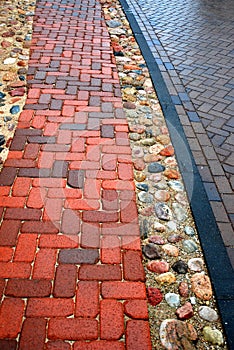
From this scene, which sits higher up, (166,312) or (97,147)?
(97,147)

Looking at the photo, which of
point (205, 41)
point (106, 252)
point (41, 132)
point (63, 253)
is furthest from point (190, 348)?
point (205, 41)

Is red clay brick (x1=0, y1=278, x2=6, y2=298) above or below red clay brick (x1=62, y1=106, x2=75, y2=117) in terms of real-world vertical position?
below

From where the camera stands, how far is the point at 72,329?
1.96m

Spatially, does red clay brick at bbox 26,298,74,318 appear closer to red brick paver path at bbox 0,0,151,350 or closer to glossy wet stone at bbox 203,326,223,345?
red brick paver path at bbox 0,0,151,350

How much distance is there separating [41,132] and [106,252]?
158 cm

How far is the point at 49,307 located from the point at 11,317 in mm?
225

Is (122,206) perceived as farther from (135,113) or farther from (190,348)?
(135,113)

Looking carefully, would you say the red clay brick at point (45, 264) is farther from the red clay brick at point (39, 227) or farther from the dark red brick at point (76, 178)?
the dark red brick at point (76, 178)

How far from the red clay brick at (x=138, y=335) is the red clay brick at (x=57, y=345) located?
0.34 m

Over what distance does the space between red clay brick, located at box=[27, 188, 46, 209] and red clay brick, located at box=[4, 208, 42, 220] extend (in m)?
0.05

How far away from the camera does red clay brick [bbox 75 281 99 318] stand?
2.04 meters

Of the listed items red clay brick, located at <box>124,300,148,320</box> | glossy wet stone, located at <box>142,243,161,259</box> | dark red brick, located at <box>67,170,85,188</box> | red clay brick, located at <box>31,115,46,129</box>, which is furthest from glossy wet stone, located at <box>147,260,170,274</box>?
red clay brick, located at <box>31,115,46,129</box>

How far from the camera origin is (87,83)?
429cm

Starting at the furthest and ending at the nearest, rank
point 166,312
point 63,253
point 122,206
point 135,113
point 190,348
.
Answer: point 135,113
point 122,206
point 63,253
point 166,312
point 190,348
